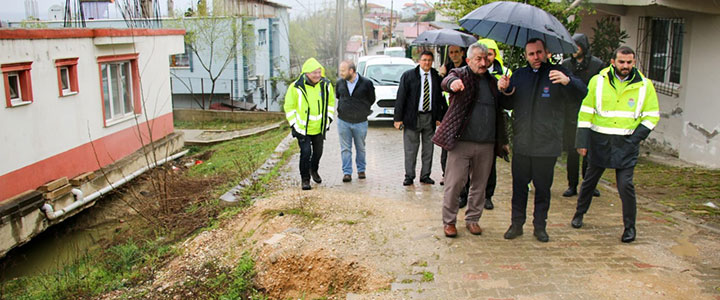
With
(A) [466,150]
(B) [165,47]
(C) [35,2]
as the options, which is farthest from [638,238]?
(C) [35,2]

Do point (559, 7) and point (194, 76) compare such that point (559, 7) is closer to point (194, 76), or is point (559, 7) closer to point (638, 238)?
point (638, 238)

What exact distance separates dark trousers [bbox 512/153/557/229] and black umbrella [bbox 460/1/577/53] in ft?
3.29

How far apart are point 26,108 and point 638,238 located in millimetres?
9429

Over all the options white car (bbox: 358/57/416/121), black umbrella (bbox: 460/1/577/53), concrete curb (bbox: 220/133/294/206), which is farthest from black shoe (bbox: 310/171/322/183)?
white car (bbox: 358/57/416/121)

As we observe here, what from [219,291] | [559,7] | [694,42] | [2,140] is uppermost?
[559,7]

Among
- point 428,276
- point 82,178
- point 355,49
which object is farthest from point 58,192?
point 355,49

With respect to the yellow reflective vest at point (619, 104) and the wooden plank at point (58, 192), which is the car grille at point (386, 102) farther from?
the yellow reflective vest at point (619, 104)

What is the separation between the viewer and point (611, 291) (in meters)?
4.46

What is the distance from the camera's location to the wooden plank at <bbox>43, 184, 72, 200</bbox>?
10.1 metres

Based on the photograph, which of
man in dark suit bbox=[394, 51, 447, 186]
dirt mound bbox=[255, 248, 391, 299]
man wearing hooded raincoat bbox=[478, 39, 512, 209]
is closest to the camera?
dirt mound bbox=[255, 248, 391, 299]

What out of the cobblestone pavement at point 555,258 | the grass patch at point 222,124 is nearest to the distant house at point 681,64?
the cobblestone pavement at point 555,258

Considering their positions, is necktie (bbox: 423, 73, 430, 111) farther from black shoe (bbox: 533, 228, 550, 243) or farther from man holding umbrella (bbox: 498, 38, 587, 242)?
black shoe (bbox: 533, 228, 550, 243)

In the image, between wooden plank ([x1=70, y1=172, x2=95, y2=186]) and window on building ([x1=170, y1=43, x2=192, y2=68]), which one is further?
window on building ([x1=170, y1=43, x2=192, y2=68])

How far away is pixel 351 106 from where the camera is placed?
8.16 m
